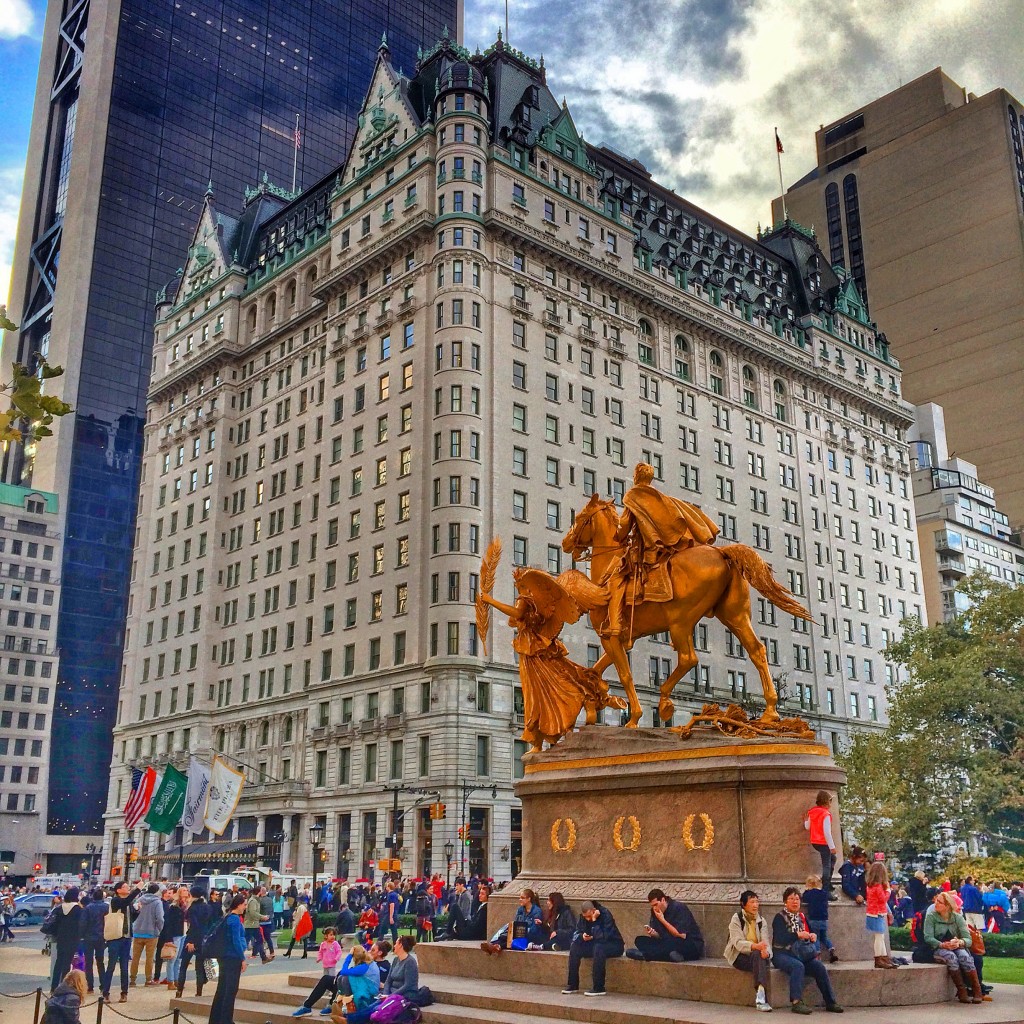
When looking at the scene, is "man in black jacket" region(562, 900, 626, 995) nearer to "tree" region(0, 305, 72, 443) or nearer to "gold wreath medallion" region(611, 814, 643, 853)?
"gold wreath medallion" region(611, 814, 643, 853)

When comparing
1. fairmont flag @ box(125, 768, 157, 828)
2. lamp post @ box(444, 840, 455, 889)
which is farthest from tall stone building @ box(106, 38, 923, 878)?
fairmont flag @ box(125, 768, 157, 828)

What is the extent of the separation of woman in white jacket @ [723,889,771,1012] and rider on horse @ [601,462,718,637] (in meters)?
6.85

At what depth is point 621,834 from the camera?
808 inches

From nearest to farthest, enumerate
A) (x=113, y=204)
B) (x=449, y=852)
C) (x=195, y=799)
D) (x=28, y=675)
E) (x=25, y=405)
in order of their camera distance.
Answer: (x=25, y=405) → (x=195, y=799) → (x=449, y=852) → (x=28, y=675) → (x=113, y=204)

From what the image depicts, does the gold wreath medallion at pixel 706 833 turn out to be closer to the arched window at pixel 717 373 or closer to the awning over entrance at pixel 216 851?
the awning over entrance at pixel 216 851

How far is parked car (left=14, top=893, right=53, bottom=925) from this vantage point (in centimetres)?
5678

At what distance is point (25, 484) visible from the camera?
5728 inches

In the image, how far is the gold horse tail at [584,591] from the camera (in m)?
23.0

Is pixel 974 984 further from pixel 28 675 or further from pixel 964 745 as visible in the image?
pixel 28 675

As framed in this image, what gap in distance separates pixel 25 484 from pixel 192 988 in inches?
5231

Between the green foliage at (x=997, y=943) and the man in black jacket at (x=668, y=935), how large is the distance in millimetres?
13320

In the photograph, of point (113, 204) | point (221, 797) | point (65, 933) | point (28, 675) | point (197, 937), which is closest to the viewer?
point (65, 933)

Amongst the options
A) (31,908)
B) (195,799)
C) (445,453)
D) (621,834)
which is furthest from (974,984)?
(445,453)

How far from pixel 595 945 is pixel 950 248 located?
5821 inches
